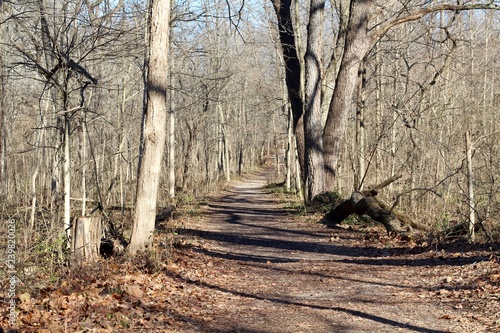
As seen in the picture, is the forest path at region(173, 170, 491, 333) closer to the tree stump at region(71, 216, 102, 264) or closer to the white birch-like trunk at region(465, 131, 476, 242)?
the white birch-like trunk at region(465, 131, 476, 242)

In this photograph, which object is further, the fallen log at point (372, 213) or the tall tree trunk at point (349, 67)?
the tall tree trunk at point (349, 67)

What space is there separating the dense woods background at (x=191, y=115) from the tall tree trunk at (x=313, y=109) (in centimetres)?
62

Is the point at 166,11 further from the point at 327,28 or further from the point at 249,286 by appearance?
the point at 327,28

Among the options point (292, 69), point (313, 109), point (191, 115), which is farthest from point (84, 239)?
point (191, 115)

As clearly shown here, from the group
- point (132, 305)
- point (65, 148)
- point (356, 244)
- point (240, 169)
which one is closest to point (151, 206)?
point (65, 148)

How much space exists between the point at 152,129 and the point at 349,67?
25.4 ft

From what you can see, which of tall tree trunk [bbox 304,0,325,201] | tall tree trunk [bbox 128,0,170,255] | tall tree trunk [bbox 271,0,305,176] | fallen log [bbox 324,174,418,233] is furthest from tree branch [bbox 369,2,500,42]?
tall tree trunk [bbox 128,0,170,255]

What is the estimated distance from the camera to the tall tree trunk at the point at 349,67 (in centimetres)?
1472

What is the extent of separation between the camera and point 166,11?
9.04 meters

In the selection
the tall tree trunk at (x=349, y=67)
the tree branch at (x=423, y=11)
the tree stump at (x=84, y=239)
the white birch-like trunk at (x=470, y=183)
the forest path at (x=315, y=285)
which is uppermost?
the tree branch at (x=423, y=11)

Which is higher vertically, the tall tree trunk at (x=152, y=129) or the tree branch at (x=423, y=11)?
the tree branch at (x=423, y=11)

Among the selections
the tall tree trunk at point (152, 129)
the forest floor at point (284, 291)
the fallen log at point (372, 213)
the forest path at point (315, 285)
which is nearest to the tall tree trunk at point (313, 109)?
the fallen log at point (372, 213)

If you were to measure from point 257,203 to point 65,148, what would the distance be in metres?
13.1

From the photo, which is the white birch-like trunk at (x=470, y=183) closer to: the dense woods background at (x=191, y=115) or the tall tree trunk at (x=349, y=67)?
the dense woods background at (x=191, y=115)
